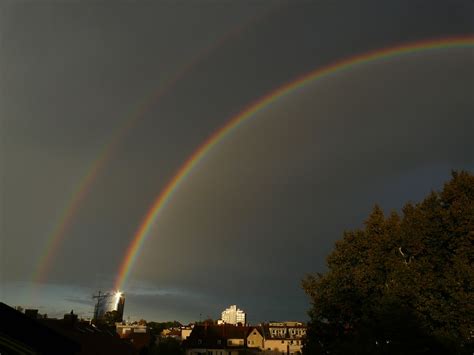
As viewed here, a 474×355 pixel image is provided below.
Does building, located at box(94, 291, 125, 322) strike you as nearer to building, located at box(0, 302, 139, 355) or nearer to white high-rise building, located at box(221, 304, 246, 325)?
white high-rise building, located at box(221, 304, 246, 325)

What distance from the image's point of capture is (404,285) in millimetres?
29078

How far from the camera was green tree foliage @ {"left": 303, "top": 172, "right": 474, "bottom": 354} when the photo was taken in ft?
86.1

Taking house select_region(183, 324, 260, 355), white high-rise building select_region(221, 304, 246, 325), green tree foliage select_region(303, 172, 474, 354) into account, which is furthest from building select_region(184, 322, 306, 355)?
white high-rise building select_region(221, 304, 246, 325)

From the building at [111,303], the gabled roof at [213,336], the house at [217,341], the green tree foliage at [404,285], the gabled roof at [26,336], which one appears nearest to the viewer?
the gabled roof at [26,336]

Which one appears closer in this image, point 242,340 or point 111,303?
point 242,340

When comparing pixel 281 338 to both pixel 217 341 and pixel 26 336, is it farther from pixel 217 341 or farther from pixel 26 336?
pixel 26 336

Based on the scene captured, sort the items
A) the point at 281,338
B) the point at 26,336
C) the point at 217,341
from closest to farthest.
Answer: the point at 26,336
the point at 217,341
the point at 281,338

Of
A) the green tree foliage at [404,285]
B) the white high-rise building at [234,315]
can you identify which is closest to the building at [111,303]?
the white high-rise building at [234,315]

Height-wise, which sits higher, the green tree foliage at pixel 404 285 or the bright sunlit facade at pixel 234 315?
the bright sunlit facade at pixel 234 315

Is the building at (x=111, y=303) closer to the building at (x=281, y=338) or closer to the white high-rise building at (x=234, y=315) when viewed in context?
the white high-rise building at (x=234, y=315)

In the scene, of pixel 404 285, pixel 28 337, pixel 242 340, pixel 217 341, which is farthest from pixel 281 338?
pixel 28 337

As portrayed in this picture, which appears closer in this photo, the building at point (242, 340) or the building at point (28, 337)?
the building at point (28, 337)

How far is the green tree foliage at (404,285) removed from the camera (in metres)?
26.2

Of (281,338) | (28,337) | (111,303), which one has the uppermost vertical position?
(111,303)
